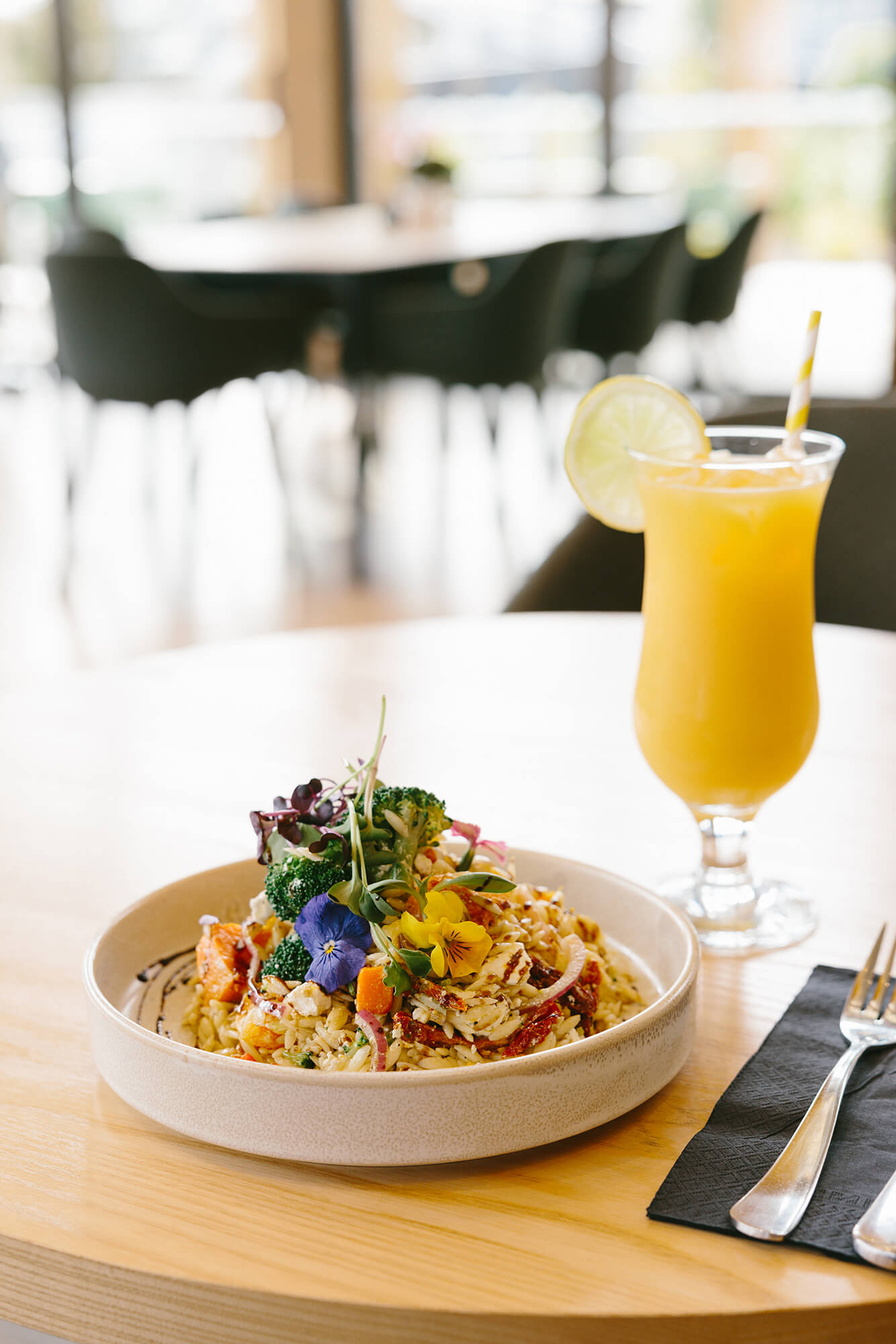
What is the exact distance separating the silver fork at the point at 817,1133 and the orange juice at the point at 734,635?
16 centimetres

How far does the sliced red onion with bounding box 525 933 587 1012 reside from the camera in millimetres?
615

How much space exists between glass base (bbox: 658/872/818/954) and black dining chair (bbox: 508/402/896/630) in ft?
2.68

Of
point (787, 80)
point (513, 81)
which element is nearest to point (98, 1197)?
point (787, 80)

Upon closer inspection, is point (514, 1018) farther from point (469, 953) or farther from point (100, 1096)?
point (100, 1096)

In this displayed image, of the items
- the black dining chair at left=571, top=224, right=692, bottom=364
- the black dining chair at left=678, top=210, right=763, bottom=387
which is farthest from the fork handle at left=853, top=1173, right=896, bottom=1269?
the black dining chair at left=678, top=210, right=763, bottom=387

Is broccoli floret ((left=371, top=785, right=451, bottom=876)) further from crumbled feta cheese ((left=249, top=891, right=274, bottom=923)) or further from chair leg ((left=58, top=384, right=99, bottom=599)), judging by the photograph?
chair leg ((left=58, top=384, right=99, bottom=599))

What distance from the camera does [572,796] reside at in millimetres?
994

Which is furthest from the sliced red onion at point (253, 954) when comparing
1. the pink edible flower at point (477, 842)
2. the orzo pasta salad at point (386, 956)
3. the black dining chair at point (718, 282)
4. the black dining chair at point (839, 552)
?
the black dining chair at point (718, 282)

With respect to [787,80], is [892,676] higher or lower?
lower

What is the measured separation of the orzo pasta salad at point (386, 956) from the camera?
23.4 inches

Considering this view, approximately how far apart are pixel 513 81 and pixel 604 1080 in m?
8.27

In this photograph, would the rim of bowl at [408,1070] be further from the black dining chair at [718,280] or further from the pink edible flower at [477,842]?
the black dining chair at [718,280]

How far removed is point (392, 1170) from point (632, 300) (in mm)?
5018

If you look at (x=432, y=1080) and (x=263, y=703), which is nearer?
(x=432, y=1080)
